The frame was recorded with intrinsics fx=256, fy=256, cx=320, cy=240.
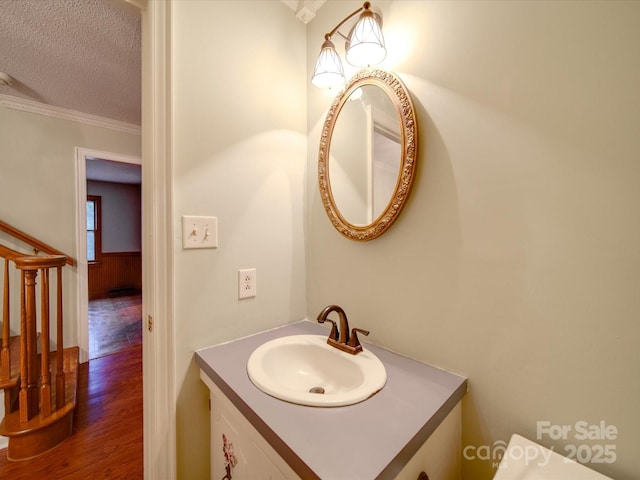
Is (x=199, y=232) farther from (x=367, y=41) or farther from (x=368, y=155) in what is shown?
(x=367, y=41)

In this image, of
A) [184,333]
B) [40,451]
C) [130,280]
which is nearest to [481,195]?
[184,333]

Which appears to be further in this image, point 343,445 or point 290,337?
point 290,337

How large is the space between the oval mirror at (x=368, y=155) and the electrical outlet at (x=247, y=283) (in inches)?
16.2

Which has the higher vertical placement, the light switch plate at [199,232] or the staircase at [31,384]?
the light switch plate at [199,232]

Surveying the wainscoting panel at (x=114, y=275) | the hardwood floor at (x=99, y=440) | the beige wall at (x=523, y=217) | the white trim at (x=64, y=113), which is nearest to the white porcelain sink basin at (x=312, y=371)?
the beige wall at (x=523, y=217)

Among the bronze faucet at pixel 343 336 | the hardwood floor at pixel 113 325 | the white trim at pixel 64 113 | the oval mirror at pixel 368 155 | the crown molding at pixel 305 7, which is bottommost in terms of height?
the hardwood floor at pixel 113 325

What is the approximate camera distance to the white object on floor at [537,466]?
0.54 meters

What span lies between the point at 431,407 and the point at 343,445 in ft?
0.84

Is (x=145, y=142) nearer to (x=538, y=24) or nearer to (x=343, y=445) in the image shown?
(x=343, y=445)

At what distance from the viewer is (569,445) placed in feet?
1.97

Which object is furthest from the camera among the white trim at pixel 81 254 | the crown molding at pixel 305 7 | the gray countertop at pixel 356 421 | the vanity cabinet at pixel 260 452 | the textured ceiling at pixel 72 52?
the white trim at pixel 81 254

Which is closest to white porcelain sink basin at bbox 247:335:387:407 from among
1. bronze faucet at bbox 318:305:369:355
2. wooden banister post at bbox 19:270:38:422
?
bronze faucet at bbox 318:305:369:355

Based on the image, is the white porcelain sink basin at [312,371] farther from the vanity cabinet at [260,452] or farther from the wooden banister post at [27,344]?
the wooden banister post at [27,344]

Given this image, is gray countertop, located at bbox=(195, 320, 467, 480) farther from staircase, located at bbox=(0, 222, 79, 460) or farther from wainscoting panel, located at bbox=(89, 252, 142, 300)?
wainscoting panel, located at bbox=(89, 252, 142, 300)
